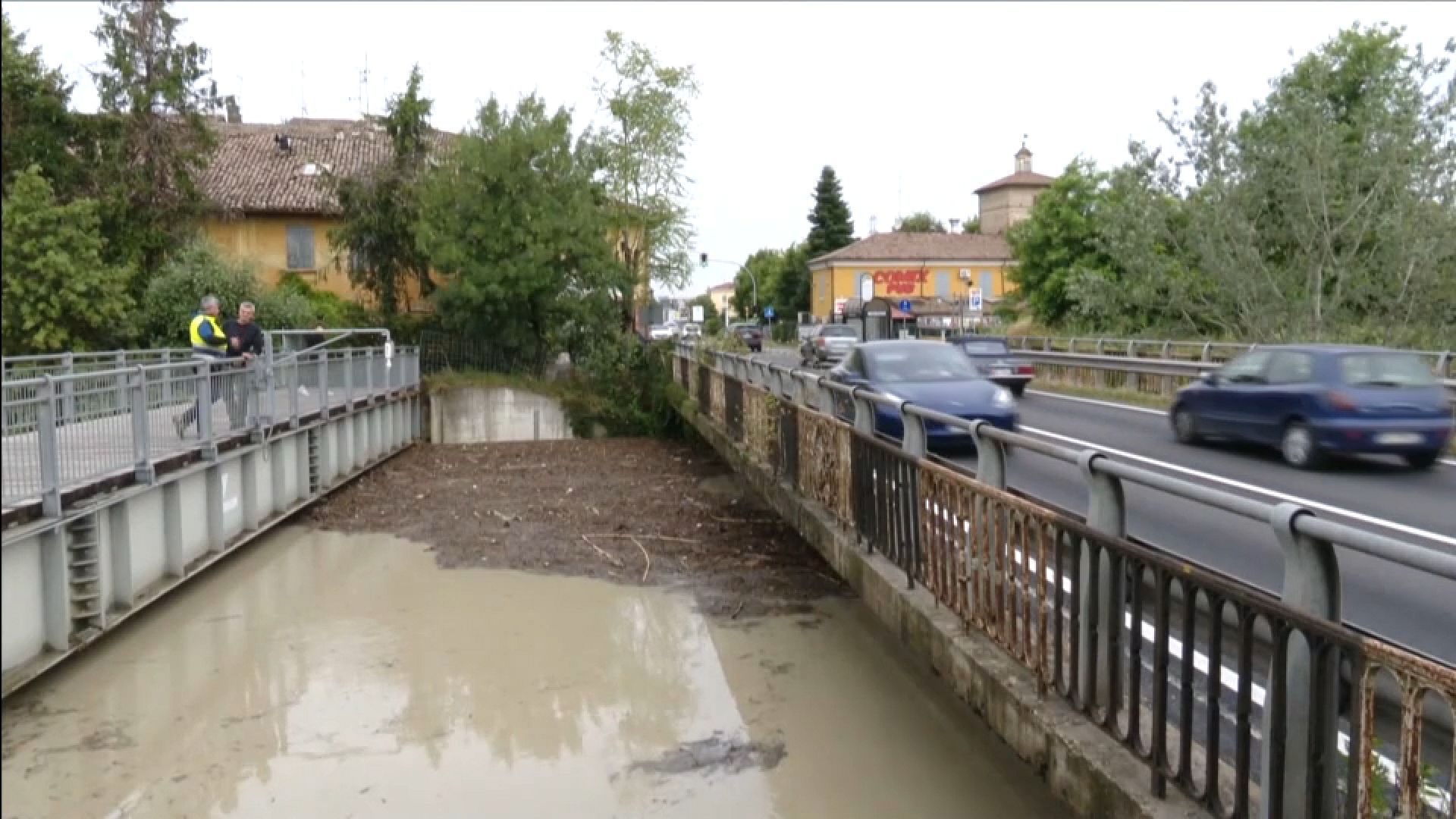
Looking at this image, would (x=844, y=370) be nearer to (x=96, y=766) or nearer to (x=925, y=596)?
(x=925, y=596)

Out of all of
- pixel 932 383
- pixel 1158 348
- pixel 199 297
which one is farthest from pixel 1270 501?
pixel 199 297

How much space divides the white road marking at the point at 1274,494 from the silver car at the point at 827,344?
2145cm

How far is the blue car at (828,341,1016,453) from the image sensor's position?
14281 mm

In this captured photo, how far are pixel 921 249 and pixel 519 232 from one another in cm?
6885

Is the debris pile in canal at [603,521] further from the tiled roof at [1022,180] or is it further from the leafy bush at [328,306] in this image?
the tiled roof at [1022,180]

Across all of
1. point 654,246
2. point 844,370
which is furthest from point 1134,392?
point 654,246

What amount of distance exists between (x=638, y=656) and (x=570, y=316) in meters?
20.6

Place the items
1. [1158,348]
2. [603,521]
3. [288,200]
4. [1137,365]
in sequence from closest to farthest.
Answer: [603,521] < [1137,365] < [1158,348] < [288,200]

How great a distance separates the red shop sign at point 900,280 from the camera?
90.9 m

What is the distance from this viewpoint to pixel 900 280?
91625mm

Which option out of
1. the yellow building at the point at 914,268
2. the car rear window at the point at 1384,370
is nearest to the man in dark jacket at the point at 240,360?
the car rear window at the point at 1384,370

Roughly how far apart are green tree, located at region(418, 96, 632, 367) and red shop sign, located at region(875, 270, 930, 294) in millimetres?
63108

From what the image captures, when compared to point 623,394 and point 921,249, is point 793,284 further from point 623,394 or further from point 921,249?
point 623,394

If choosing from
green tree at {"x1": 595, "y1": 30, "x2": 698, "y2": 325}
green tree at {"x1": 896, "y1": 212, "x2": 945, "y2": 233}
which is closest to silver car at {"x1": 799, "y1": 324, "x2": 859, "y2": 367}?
green tree at {"x1": 595, "y1": 30, "x2": 698, "y2": 325}
